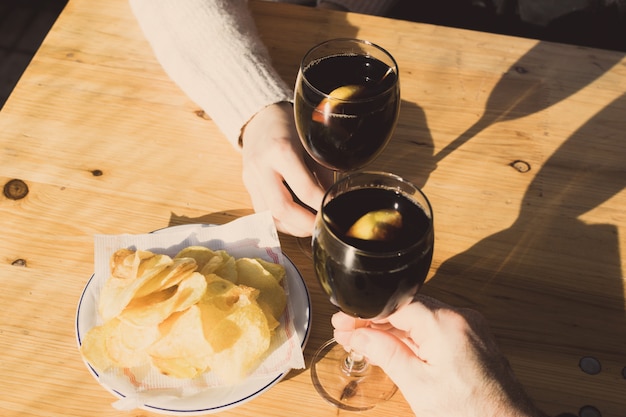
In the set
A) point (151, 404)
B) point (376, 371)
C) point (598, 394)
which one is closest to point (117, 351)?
point (151, 404)

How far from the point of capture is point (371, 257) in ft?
2.12

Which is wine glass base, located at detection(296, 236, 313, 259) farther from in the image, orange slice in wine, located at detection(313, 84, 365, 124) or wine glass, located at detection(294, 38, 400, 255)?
orange slice in wine, located at detection(313, 84, 365, 124)

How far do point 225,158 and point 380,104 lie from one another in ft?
1.20

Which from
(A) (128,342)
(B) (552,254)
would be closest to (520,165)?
(B) (552,254)

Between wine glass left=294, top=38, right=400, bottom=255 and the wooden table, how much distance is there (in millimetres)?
186

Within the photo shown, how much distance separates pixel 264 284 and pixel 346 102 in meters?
0.28

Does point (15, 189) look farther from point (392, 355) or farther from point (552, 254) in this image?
point (552, 254)

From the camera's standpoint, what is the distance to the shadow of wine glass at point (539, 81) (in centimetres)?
117

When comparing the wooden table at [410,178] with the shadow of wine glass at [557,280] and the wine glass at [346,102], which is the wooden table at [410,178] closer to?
the shadow of wine glass at [557,280]

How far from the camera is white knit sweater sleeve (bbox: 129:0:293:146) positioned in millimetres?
1100

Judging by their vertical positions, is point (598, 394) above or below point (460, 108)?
below

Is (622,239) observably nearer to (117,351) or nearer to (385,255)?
(385,255)

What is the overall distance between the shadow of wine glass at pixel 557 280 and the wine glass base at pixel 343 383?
0.16 meters

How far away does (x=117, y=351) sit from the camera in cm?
77
